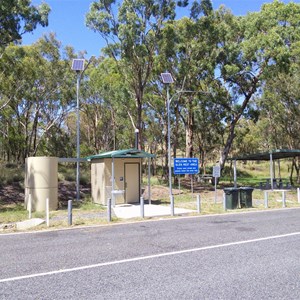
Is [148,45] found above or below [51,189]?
above

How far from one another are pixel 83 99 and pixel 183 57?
55.2 feet

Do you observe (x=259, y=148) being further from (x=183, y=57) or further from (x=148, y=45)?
(x=148, y=45)

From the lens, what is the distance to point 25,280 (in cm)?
611

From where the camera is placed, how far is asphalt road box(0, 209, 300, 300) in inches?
214

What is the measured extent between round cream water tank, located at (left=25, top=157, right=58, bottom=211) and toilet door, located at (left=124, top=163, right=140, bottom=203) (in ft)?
13.1

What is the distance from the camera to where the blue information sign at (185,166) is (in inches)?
792

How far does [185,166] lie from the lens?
20344mm

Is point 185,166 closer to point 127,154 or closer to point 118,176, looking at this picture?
point 127,154

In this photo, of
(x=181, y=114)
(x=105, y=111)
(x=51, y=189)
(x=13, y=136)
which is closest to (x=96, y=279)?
(x=51, y=189)

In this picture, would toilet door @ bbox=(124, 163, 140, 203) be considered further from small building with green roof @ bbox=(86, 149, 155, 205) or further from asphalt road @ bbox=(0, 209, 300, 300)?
asphalt road @ bbox=(0, 209, 300, 300)

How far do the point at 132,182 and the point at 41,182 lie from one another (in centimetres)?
508

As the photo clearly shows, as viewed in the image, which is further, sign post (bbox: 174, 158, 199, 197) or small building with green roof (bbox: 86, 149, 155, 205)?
sign post (bbox: 174, 158, 199, 197)

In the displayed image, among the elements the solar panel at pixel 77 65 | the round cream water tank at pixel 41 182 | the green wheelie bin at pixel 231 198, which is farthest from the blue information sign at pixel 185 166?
the solar panel at pixel 77 65

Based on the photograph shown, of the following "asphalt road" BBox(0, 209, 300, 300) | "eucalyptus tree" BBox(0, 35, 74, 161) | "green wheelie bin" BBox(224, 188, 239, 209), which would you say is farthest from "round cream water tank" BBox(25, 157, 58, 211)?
"eucalyptus tree" BBox(0, 35, 74, 161)
